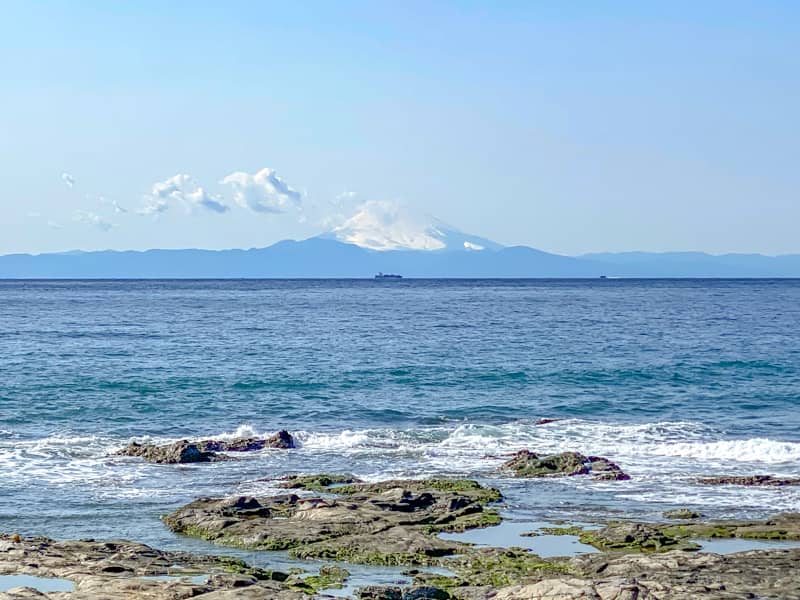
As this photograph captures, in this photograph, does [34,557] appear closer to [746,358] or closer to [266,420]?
[266,420]

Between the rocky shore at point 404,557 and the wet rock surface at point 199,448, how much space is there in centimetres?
739

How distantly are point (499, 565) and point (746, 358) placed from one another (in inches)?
2161

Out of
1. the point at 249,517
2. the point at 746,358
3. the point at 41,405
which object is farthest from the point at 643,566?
the point at 746,358

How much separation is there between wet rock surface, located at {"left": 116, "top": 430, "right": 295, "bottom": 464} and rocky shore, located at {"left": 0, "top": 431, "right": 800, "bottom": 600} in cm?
739

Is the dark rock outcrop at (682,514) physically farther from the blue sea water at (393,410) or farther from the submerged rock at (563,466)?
the submerged rock at (563,466)

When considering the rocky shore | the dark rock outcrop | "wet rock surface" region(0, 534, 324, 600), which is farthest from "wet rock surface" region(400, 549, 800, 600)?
the dark rock outcrop

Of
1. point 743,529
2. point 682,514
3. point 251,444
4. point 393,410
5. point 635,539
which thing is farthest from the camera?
point 393,410

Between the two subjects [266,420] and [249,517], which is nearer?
[249,517]

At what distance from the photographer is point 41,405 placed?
50.5 meters

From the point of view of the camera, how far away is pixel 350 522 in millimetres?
26141

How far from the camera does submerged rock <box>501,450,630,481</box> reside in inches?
1351

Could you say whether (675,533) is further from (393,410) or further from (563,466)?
(393,410)

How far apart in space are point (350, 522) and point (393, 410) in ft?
80.1

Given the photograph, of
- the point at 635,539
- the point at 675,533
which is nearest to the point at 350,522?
the point at 635,539
